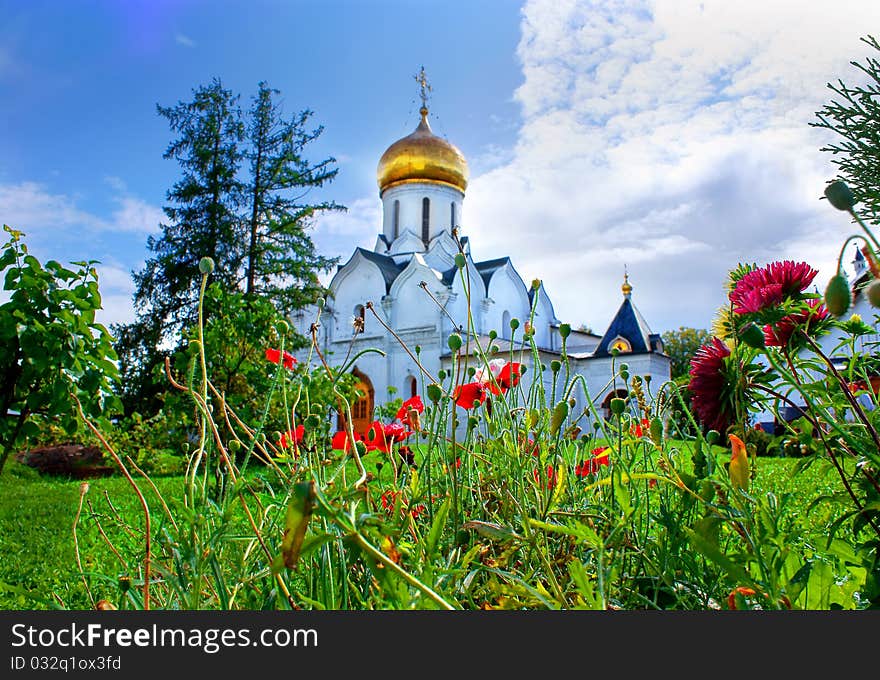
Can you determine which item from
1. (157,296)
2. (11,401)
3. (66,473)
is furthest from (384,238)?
(11,401)

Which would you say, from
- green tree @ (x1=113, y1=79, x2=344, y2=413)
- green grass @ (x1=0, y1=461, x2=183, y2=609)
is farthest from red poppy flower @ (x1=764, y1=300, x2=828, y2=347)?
green tree @ (x1=113, y1=79, x2=344, y2=413)

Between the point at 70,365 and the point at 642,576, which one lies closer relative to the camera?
the point at 642,576

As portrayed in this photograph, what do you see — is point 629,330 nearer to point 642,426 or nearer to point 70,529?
point 70,529

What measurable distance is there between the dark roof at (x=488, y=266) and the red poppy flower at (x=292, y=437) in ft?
61.9

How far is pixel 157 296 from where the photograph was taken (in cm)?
1644

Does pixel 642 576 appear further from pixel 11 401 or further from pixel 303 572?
pixel 11 401

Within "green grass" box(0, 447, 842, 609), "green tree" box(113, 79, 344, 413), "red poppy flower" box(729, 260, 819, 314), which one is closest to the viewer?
"red poppy flower" box(729, 260, 819, 314)

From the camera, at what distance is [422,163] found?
20.9m

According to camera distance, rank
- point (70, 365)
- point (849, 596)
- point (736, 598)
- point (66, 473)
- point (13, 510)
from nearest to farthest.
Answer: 1. point (736, 598)
2. point (849, 596)
3. point (70, 365)
4. point (13, 510)
5. point (66, 473)

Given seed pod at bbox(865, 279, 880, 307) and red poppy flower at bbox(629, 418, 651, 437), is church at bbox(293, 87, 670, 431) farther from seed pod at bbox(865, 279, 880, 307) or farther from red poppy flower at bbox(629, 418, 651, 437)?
seed pod at bbox(865, 279, 880, 307)

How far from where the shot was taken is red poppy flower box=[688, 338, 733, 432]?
44.8 inches

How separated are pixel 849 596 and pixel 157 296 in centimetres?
1760

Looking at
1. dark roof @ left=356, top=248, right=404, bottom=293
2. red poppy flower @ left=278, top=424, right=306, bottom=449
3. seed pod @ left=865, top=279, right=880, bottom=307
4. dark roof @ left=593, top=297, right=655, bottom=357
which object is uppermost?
dark roof @ left=356, top=248, right=404, bottom=293

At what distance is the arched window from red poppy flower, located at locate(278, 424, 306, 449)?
66.2 ft
